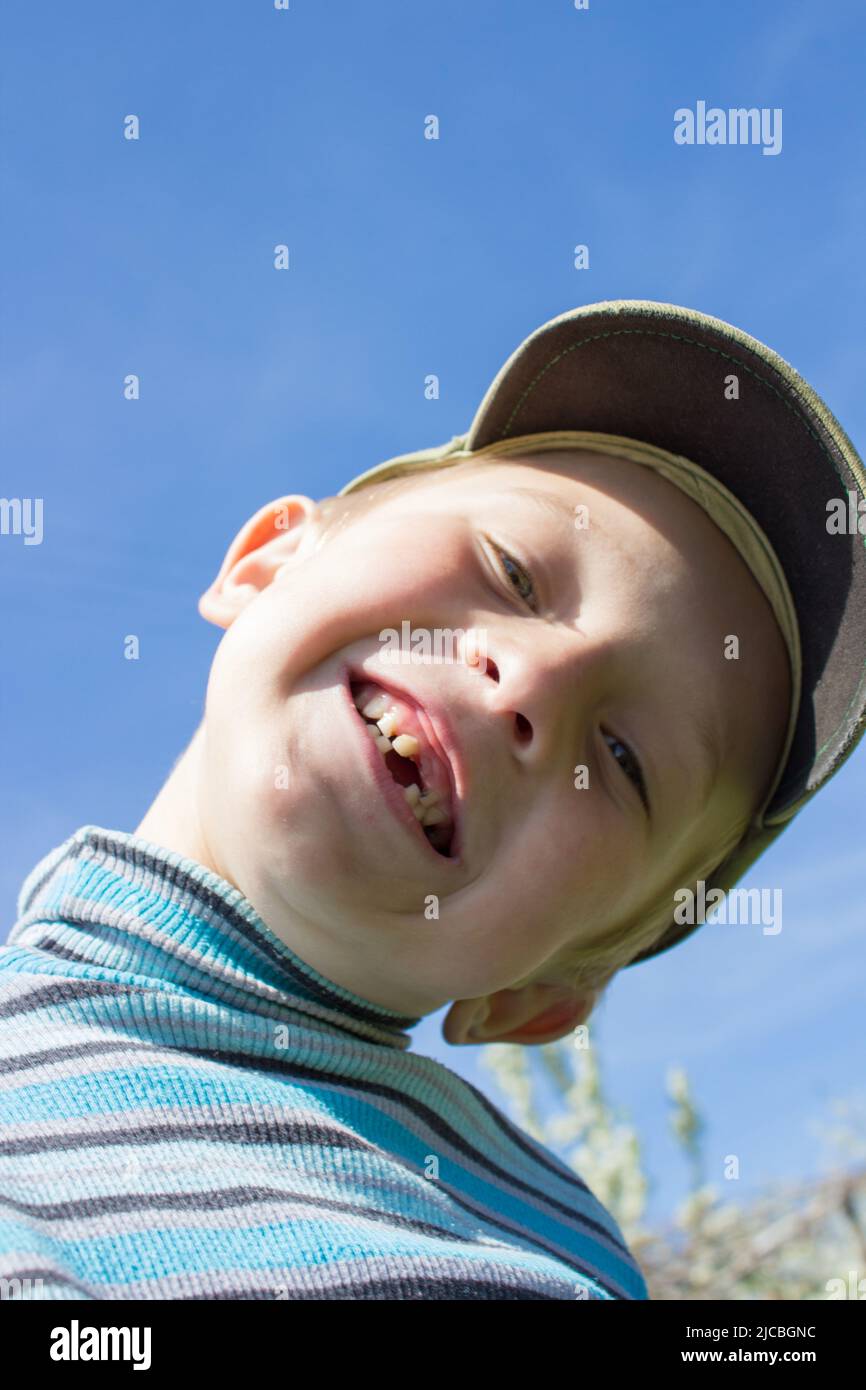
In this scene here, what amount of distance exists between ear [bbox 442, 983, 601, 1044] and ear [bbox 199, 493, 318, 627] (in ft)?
2.53

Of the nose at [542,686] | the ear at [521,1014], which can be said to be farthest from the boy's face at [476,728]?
the ear at [521,1014]

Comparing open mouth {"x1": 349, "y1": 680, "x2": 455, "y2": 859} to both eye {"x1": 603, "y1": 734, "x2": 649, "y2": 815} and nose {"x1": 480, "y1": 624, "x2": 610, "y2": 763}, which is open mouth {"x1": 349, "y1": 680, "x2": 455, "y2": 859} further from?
eye {"x1": 603, "y1": 734, "x2": 649, "y2": 815}

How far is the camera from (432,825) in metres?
1.81

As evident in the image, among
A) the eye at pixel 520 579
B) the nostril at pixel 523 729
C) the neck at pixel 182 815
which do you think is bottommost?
the neck at pixel 182 815

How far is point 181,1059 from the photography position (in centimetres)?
165

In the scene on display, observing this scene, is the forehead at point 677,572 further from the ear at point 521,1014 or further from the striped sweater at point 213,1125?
the striped sweater at point 213,1125

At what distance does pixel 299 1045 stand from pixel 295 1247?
1.19 ft

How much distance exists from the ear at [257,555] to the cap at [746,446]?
28 cm

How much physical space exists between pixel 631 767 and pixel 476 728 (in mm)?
330

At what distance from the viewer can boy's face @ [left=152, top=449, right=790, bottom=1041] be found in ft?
5.74

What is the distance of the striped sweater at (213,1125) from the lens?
142 centimetres

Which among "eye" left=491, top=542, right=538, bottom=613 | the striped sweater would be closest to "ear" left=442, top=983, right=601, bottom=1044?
the striped sweater

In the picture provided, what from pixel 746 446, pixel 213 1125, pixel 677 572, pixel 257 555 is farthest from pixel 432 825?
pixel 746 446
